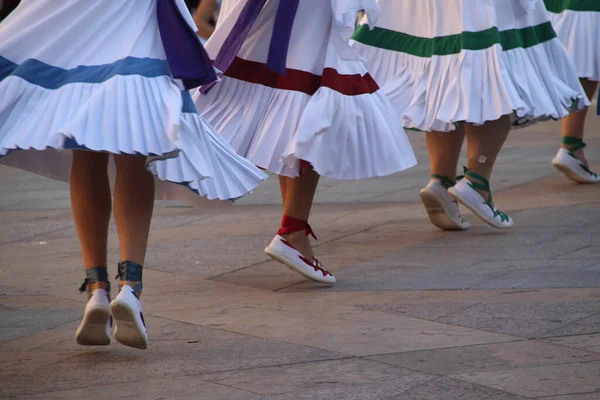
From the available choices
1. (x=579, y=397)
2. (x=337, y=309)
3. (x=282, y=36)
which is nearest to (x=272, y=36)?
(x=282, y=36)

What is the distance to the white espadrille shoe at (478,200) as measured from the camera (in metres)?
5.87

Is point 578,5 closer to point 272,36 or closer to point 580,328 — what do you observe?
point 272,36

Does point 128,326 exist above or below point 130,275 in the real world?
below

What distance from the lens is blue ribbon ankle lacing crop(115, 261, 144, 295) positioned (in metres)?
3.81

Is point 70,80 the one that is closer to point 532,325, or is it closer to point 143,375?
point 143,375

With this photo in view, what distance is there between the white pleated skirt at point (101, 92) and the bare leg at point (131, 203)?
0.39 feet

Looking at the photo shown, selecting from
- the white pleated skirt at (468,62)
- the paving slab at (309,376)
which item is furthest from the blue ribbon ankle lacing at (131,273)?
the white pleated skirt at (468,62)

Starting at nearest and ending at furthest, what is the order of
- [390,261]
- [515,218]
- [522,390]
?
[522,390] → [390,261] → [515,218]

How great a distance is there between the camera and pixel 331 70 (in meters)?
4.82

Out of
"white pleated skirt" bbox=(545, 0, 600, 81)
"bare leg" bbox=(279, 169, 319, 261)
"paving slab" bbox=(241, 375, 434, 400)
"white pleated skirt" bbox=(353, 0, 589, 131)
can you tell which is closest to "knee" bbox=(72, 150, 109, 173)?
"paving slab" bbox=(241, 375, 434, 400)

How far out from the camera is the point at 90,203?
391 cm

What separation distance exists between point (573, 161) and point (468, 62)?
6.29 feet

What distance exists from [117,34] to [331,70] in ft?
4.21

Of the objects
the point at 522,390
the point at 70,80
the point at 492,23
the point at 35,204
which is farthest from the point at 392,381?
the point at 35,204
